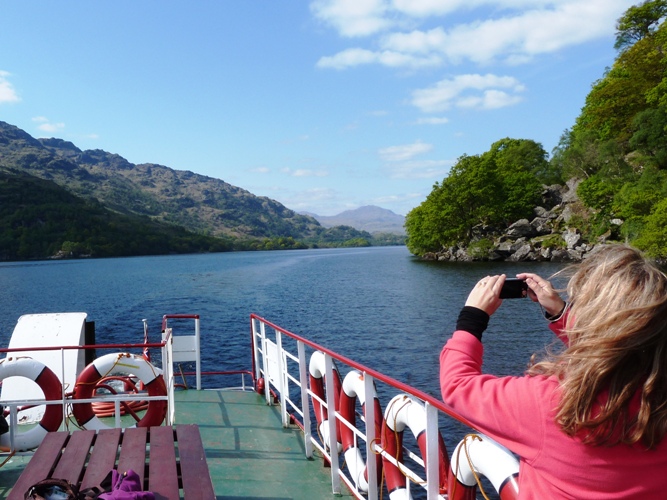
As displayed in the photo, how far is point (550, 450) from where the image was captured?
54.7 inches

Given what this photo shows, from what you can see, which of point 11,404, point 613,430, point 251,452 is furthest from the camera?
point 251,452

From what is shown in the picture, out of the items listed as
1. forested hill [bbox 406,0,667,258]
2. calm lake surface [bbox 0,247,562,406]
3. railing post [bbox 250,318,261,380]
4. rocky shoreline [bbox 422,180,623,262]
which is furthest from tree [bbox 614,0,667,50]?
railing post [bbox 250,318,261,380]

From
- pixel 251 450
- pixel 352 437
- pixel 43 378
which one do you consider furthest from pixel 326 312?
pixel 352 437

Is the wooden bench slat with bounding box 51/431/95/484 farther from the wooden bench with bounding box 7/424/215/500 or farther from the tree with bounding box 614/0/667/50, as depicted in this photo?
the tree with bounding box 614/0/667/50

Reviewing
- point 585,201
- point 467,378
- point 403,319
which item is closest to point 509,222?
point 585,201

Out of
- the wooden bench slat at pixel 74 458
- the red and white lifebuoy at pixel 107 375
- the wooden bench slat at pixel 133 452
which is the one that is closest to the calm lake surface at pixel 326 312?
the red and white lifebuoy at pixel 107 375

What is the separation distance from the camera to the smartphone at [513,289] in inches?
69.7

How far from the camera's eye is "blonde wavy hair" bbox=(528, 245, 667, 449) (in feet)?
4.27

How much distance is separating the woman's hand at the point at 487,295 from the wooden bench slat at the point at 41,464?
2501mm

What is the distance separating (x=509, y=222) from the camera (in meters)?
73.0

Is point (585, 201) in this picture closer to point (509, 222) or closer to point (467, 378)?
point (509, 222)

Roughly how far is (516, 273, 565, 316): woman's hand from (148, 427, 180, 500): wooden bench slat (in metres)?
2.05

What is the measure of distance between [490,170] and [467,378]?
74627 millimetres

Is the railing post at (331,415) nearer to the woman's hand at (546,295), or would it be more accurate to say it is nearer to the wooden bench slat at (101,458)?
the wooden bench slat at (101,458)
